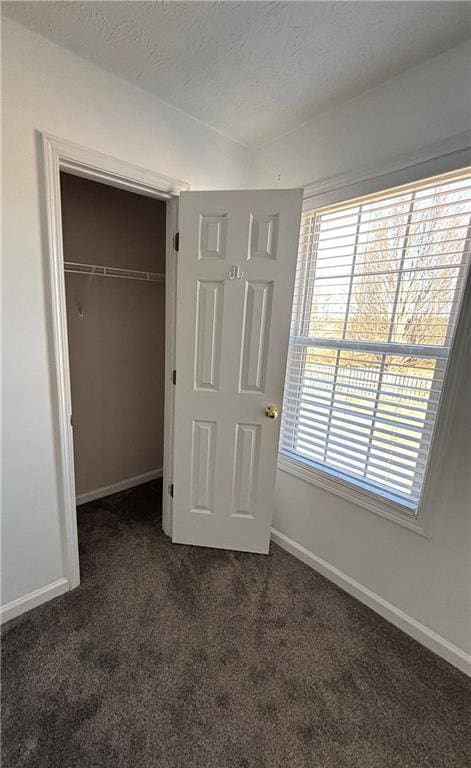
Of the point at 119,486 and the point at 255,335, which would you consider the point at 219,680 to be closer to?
the point at 255,335

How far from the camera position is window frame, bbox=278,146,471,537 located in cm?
127

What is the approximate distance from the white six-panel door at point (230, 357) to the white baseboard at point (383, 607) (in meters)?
0.22

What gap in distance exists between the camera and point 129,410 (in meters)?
2.61

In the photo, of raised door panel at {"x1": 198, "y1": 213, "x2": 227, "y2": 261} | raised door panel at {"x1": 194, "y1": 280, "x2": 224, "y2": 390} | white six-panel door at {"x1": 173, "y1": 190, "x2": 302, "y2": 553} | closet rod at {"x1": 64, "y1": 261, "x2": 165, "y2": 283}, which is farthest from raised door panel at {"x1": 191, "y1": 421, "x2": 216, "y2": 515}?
closet rod at {"x1": 64, "y1": 261, "x2": 165, "y2": 283}

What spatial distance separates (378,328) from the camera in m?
1.55

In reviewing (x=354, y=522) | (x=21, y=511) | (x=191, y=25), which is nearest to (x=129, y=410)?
(x=21, y=511)

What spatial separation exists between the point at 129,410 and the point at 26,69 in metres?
2.02

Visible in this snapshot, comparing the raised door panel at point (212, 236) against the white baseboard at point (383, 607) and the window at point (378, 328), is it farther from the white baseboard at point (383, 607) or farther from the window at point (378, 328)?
the white baseboard at point (383, 607)

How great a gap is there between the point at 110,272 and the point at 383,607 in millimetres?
2661

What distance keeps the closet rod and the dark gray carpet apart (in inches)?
74.2

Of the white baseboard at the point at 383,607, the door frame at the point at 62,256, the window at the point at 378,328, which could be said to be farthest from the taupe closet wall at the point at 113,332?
the white baseboard at the point at 383,607

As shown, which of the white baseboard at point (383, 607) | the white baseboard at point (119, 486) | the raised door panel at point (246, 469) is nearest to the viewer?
the white baseboard at point (383, 607)

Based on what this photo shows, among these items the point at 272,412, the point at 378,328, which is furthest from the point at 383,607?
the point at 378,328

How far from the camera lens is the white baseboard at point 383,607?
4.52 ft
